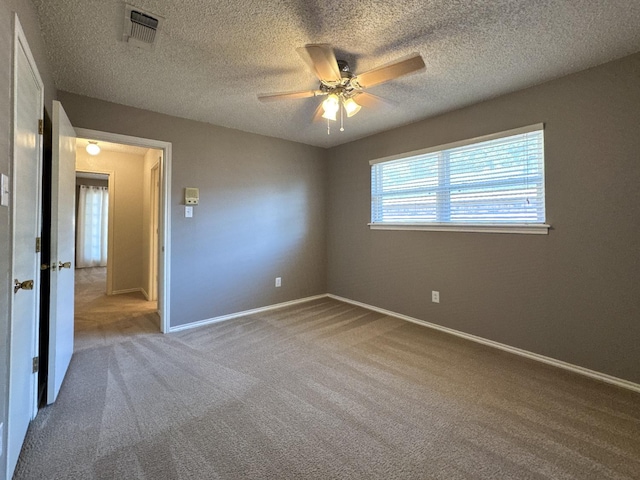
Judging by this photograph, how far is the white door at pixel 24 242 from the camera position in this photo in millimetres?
1343

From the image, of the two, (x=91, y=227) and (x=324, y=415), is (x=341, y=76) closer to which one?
(x=324, y=415)

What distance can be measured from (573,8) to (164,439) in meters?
3.31

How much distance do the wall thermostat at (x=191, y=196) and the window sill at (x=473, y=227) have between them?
2.25m

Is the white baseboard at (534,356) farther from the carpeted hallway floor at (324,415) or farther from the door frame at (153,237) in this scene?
the door frame at (153,237)

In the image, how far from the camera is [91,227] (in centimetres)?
775

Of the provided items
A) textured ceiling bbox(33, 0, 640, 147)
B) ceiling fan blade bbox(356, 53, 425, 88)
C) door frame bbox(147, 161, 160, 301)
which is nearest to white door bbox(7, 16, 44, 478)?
textured ceiling bbox(33, 0, 640, 147)

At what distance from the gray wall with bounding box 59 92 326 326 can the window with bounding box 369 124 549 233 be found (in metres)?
1.11

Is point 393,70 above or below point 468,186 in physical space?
above

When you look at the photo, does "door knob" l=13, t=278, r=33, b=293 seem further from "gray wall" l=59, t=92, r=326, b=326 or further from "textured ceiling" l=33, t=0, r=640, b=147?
"gray wall" l=59, t=92, r=326, b=326

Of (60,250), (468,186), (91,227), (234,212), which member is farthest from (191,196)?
(91,227)

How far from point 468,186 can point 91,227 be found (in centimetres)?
896

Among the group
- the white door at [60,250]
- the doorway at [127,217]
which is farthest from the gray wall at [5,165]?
the doorway at [127,217]

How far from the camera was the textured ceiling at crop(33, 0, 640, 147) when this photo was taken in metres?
1.65

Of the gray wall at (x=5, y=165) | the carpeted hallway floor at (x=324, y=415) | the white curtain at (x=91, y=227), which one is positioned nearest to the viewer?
the gray wall at (x=5, y=165)
